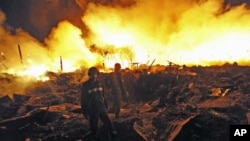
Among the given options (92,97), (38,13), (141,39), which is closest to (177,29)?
(141,39)

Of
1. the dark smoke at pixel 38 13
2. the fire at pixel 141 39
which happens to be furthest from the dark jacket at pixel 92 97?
the dark smoke at pixel 38 13

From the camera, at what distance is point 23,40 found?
1124 inches

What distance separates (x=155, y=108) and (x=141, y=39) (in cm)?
1161

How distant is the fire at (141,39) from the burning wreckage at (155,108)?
3.53 metres

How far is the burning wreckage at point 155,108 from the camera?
11.4 meters

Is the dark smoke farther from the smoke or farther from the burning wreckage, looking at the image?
the burning wreckage

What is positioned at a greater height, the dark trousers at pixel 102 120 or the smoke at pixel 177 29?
the smoke at pixel 177 29

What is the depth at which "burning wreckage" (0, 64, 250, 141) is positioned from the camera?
37.3 ft

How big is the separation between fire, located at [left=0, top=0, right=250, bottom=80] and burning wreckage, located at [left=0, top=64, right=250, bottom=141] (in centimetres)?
353

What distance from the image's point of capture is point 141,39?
25344 millimetres

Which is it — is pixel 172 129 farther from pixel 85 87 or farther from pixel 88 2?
pixel 88 2

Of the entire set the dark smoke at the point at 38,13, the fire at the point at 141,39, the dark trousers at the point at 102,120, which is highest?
the dark smoke at the point at 38,13

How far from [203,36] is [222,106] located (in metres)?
11.7

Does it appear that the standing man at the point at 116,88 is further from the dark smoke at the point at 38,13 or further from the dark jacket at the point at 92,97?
the dark smoke at the point at 38,13
